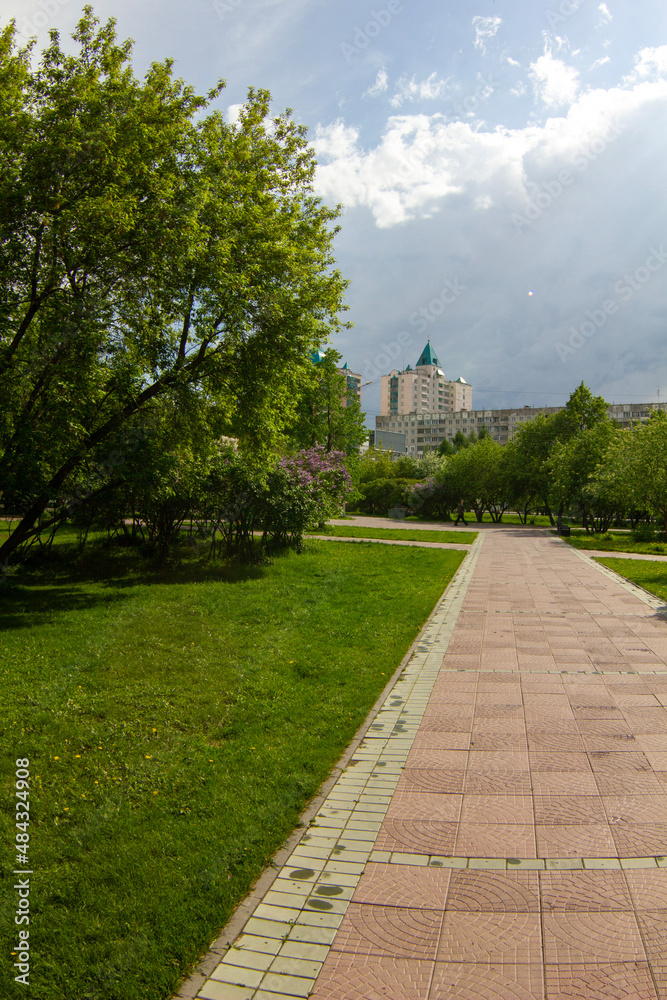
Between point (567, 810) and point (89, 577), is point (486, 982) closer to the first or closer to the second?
point (567, 810)

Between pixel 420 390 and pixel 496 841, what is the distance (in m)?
171

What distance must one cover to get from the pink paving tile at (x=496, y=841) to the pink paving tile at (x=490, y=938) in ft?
1.94

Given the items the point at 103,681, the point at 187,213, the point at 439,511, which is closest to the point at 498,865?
the point at 103,681

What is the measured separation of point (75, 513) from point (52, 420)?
4.39 m

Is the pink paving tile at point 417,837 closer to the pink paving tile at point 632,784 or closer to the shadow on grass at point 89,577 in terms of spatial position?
the pink paving tile at point 632,784

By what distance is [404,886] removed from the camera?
3.69m

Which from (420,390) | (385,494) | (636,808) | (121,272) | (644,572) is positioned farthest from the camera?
(420,390)

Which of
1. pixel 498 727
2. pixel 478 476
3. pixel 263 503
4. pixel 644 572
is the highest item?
pixel 478 476

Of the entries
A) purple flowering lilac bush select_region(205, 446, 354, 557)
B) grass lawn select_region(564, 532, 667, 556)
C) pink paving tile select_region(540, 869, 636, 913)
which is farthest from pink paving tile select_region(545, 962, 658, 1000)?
grass lawn select_region(564, 532, 667, 556)

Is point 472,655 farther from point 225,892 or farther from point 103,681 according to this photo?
point 225,892

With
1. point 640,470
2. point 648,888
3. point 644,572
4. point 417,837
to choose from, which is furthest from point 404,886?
point 640,470

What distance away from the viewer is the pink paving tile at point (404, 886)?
139 inches

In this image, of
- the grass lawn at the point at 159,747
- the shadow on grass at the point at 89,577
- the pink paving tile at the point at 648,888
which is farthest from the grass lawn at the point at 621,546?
the pink paving tile at the point at 648,888

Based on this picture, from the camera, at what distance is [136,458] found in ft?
37.6
